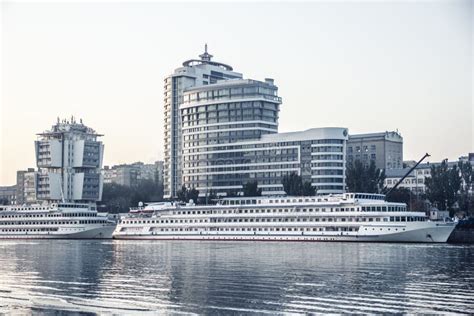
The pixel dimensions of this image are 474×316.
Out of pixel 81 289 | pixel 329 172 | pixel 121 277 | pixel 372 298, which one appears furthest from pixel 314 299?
pixel 329 172

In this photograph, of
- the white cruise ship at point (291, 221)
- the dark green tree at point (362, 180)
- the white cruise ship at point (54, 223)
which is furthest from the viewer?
the white cruise ship at point (54, 223)

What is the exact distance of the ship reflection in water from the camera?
42031 millimetres

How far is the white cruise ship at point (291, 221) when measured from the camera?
374 feet

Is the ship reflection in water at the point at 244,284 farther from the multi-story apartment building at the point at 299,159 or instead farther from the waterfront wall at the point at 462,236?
the multi-story apartment building at the point at 299,159

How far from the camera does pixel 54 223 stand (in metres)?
164

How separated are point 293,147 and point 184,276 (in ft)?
438

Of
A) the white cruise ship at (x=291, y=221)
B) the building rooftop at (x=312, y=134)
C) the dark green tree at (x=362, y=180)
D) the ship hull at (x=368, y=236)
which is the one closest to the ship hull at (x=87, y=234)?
the white cruise ship at (x=291, y=221)

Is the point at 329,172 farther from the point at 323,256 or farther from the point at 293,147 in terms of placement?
the point at 323,256

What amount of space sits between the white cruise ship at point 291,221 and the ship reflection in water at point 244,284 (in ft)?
105

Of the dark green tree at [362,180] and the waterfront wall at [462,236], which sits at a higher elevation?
the dark green tree at [362,180]

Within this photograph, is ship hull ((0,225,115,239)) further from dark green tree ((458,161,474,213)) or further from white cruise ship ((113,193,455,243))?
dark green tree ((458,161,474,213))

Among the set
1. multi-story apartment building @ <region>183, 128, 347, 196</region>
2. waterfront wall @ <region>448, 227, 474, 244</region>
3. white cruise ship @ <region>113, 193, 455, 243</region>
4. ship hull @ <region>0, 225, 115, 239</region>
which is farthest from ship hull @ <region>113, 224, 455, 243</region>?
multi-story apartment building @ <region>183, 128, 347, 196</region>

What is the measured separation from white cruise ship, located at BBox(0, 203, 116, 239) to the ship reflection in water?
82.0 meters

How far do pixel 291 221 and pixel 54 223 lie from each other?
6218 centimetres
